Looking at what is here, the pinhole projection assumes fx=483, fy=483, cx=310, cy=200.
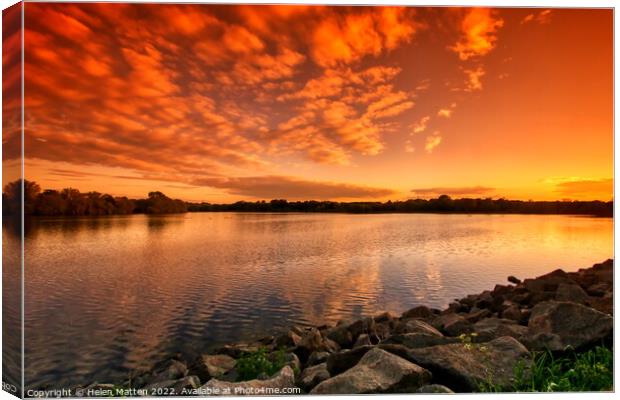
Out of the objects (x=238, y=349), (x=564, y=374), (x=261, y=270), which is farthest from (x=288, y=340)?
(x=564, y=374)

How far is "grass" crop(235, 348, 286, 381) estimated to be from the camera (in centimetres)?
651

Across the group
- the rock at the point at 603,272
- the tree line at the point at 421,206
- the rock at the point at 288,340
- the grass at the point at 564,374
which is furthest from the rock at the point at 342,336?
the rock at the point at 603,272

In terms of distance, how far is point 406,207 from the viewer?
325 inches

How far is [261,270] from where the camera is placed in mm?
8797

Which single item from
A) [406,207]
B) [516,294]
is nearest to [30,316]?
[406,207]

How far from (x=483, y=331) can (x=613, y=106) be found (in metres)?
3.85

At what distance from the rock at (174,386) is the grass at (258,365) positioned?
606mm

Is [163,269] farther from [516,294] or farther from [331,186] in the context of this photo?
[516,294]

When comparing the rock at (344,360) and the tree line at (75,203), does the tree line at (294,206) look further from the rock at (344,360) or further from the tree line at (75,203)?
the rock at (344,360)

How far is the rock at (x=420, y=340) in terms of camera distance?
6266 mm

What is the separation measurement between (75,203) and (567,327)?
23.7 feet

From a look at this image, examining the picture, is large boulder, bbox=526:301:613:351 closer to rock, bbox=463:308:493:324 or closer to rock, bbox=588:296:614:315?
rock, bbox=588:296:614:315

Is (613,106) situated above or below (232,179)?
above

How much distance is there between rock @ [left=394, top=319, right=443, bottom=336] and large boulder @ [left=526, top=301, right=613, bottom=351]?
1245mm
